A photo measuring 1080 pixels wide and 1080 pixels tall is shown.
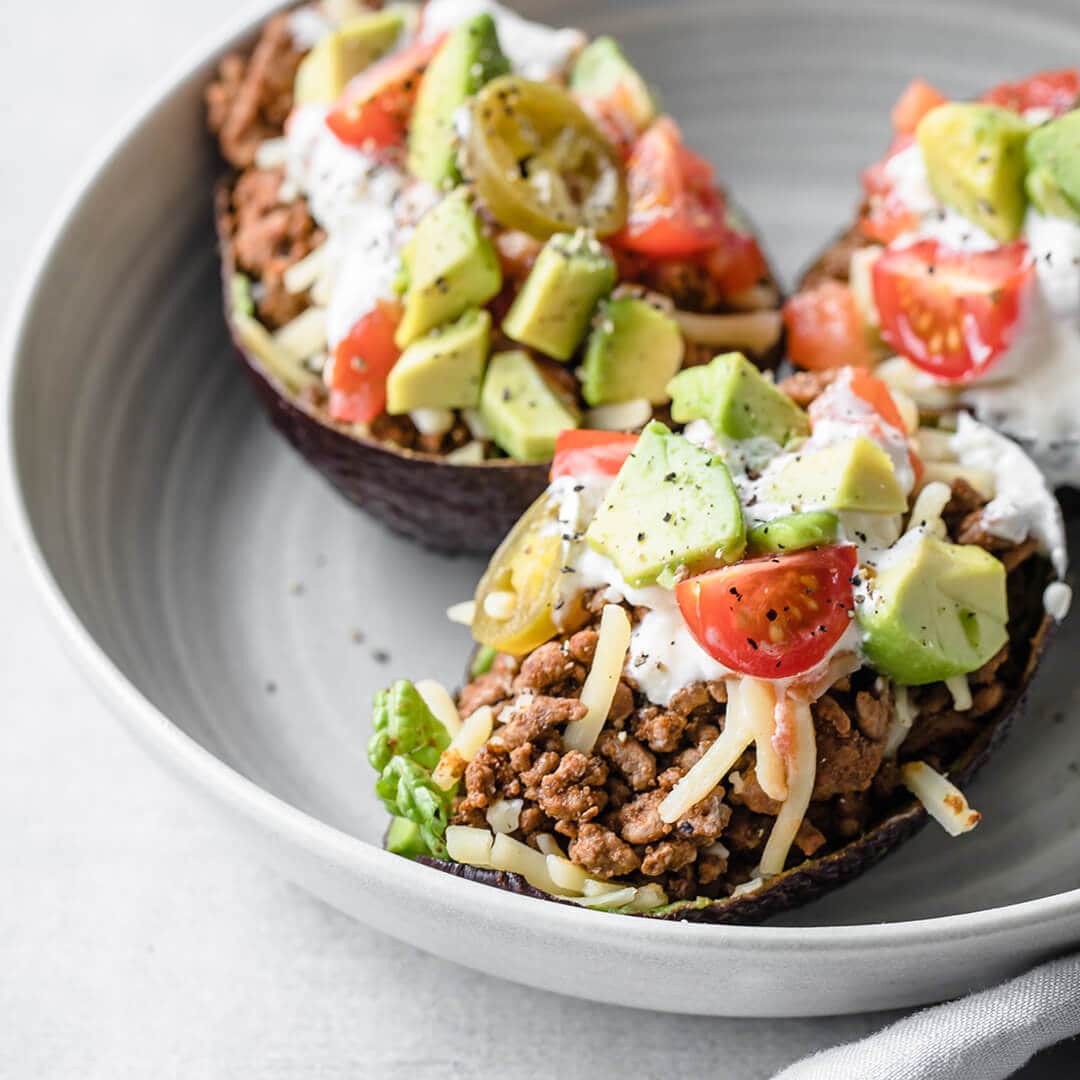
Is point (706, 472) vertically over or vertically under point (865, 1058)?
over

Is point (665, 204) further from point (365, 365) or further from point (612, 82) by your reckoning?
point (365, 365)

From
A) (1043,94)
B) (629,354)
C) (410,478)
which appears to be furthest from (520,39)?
(1043,94)

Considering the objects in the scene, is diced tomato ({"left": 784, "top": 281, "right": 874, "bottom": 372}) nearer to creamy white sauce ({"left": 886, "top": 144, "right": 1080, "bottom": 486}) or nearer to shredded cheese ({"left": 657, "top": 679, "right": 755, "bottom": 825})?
creamy white sauce ({"left": 886, "top": 144, "right": 1080, "bottom": 486})

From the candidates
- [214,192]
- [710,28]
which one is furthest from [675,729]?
[710,28]

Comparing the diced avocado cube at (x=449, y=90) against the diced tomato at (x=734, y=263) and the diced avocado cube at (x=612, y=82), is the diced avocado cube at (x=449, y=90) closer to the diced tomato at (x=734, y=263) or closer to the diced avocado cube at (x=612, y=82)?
the diced avocado cube at (x=612, y=82)

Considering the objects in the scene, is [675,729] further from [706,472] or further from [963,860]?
[963,860]

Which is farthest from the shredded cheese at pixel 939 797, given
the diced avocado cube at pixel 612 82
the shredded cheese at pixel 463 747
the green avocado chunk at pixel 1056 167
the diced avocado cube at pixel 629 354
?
the diced avocado cube at pixel 612 82

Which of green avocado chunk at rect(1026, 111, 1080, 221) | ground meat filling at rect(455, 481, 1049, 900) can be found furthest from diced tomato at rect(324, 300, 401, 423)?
green avocado chunk at rect(1026, 111, 1080, 221)
